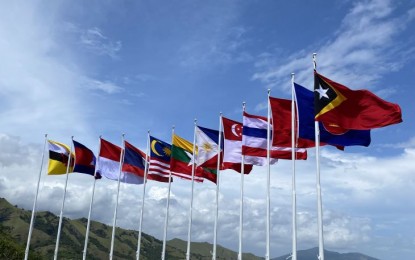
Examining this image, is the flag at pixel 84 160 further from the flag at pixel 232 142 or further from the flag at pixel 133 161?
the flag at pixel 232 142

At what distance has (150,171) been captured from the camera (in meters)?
44.0

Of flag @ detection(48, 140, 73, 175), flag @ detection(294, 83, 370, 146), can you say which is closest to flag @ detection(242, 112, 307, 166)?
flag @ detection(294, 83, 370, 146)

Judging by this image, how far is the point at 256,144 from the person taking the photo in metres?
33.8

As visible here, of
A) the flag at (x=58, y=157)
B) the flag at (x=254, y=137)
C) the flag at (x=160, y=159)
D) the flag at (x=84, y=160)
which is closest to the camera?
the flag at (x=254, y=137)

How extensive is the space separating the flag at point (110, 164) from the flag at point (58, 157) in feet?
18.2

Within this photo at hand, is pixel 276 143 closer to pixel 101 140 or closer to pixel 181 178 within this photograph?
pixel 181 178

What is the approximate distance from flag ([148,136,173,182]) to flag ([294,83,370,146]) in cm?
1913

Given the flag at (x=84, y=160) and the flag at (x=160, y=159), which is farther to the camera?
the flag at (x=84, y=160)

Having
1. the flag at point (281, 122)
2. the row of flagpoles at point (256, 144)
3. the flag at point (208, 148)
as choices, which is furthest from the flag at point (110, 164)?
the flag at point (281, 122)

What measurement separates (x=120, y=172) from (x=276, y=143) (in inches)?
837

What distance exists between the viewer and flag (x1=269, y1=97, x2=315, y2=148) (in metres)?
30.6

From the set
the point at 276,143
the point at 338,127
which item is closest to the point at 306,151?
the point at 276,143

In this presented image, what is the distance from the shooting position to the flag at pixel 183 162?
42.2 meters

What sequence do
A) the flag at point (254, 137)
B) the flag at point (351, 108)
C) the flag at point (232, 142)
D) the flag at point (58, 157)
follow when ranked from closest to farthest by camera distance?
the flag at point (351, 108) → the flag at point (254, 137) → the flag at point (232, 142) → the flag at point (58, 157)
